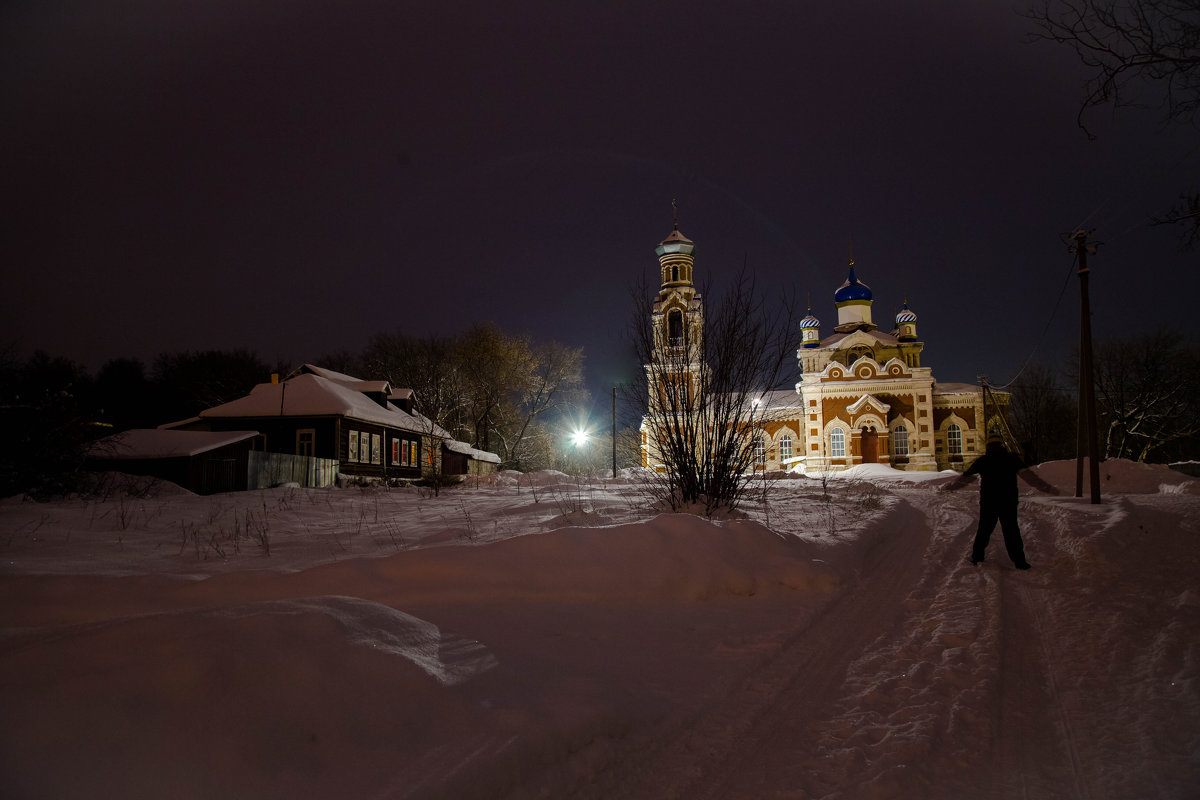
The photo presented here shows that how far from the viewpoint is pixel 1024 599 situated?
249 inches

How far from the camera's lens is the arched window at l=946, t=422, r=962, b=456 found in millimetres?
48594

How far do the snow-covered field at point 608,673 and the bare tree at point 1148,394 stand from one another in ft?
123

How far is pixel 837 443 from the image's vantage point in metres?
46.7

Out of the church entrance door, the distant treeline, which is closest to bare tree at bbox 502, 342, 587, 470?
the distant treeline

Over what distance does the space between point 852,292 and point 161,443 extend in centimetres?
5293

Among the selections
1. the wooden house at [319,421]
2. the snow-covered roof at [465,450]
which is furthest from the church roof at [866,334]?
the wooden house at [319,421]

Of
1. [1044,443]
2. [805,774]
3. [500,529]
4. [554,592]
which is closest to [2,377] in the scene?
[500,529]

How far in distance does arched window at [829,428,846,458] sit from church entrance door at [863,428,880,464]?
1487 mm

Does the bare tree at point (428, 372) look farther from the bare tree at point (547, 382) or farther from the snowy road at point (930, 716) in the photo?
the snowy road at point (930, 716)

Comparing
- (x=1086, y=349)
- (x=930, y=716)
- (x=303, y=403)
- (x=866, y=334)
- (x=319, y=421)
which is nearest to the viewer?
(x=930, y=716)

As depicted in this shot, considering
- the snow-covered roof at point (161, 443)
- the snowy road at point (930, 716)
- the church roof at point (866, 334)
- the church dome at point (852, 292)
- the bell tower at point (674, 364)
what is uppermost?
the church dome at point (852, 292)

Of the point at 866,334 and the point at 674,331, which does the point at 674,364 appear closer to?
the point at 674,331

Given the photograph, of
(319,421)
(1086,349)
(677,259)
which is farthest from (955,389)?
(319,421)

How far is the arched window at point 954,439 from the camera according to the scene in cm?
4859
